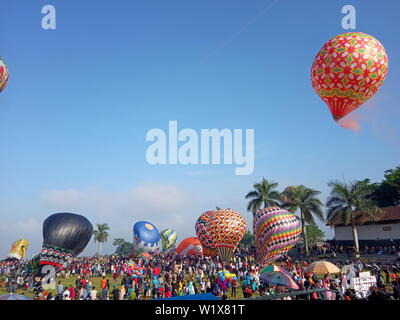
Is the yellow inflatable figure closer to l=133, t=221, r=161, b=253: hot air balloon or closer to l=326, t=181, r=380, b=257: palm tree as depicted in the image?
l=133, t=221, r=161, b=253: hot air balloon

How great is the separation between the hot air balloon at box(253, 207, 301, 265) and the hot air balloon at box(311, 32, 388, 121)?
51.9ft

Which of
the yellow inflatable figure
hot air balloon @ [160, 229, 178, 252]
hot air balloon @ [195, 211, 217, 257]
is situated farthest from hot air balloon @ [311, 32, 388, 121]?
hot air balloon @ [160, 229, 178, 252]

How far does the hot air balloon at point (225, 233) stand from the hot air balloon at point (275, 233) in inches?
194

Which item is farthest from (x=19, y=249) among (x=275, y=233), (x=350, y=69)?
(x=350, y=69)

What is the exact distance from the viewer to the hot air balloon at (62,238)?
27.0 metres

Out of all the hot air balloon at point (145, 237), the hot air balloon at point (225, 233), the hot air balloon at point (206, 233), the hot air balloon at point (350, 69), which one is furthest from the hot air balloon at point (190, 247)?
the hot air balloon at point (350, 69)

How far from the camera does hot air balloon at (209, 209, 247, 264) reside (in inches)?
1385

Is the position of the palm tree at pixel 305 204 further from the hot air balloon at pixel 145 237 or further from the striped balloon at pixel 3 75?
the striped balloon at pixel 3 75

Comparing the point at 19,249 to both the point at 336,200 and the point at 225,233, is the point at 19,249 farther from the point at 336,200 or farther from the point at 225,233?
the point at 336,200

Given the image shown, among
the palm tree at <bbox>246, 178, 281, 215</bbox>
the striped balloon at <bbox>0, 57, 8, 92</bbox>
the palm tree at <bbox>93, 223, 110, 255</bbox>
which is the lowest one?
the palm tree at <bbox>93, 223, 110, 255</bbox>

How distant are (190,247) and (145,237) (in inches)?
311

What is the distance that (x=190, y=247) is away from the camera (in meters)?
50.8
